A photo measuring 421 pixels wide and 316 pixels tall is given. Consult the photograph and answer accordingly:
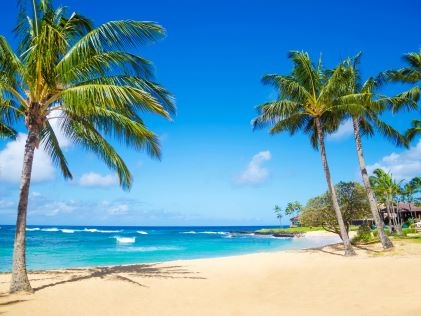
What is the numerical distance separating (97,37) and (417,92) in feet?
62.6

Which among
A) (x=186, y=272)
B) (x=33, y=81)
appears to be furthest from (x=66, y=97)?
(x=186, y=272)

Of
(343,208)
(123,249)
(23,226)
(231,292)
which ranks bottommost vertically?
(123,249)

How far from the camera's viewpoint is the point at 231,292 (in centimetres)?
887

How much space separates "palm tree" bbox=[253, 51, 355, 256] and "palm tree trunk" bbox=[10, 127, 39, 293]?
452 inches

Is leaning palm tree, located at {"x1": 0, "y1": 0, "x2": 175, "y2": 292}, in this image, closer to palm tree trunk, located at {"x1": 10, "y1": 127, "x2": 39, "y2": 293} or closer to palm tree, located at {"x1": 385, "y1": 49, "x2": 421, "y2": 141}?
palm tree trunk, located at {"x1": 10, "y1": 127, "x2": 39, "y2": 293}

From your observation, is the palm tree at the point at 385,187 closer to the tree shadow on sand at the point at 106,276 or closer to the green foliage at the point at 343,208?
the green foliage at the point at 343,208

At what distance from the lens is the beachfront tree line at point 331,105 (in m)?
16.2

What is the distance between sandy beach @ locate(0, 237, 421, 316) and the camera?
6.88 meters

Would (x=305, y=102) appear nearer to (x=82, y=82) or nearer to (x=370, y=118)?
(x=370, y=118)

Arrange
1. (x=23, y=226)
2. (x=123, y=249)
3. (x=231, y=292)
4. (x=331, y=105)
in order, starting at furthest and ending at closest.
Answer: (x=123, y=249) < (x=331, y=105) < (x=231, y=292) < (x=23, y=226)

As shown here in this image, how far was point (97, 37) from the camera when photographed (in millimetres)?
8617

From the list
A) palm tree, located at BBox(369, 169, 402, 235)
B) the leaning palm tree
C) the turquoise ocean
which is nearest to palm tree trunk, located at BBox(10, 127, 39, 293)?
the leaning palm tree

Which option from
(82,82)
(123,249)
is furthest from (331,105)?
(123,249)

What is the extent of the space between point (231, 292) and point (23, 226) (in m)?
5.63
